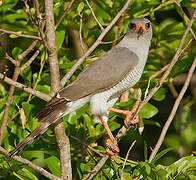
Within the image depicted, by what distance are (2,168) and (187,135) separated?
2.43 metres

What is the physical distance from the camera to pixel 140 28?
348 centimetres

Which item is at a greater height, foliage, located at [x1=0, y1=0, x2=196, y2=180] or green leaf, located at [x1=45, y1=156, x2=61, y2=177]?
foliage, located at [x1=0, y1=0, x2=196, y2=180]

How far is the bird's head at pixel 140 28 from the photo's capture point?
347 cm

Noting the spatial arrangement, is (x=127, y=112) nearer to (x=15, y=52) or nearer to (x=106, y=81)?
(x=106, y=81)

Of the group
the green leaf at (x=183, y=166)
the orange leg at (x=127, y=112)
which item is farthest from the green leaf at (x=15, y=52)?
the green leaf at (x=183, y=166)

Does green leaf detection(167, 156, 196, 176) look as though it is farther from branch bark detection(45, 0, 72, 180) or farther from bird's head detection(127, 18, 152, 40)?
bird's head detection(127, 18, 152, 40)

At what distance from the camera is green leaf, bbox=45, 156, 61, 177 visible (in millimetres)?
2916

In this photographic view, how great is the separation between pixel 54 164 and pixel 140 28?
1.35 m

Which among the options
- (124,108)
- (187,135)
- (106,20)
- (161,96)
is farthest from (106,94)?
(187,135)

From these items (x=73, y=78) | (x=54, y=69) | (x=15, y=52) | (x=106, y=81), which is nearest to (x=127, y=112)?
(x=106, y=81)

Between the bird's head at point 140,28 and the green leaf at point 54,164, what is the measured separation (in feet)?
4.28

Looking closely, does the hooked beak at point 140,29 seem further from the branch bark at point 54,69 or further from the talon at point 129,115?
the branch bark at point 54,69

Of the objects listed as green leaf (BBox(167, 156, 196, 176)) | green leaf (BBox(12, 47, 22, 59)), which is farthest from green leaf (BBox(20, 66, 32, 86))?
green leaf (BBox(167, 156, 196, 176))

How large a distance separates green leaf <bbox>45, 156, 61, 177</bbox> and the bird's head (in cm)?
130
